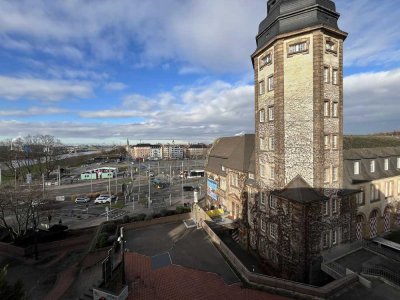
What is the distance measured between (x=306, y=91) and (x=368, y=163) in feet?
38.0

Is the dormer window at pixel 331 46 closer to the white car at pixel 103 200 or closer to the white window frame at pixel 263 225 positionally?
the white window frame at pixel 263 225

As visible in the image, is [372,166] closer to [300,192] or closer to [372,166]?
[372,166]

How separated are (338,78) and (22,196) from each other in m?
35.5

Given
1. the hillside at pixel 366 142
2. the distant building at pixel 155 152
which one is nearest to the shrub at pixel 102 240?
the hillside at pixel 366 142

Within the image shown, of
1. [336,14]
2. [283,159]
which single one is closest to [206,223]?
[283,159]

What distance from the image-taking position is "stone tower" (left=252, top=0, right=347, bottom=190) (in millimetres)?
17016

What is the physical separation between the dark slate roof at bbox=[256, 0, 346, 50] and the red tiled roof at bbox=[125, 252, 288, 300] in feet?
58.6

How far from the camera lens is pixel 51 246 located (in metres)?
28.3

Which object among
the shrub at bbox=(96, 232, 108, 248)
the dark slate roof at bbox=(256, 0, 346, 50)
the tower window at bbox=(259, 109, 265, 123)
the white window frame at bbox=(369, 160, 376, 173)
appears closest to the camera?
the dark slate roof at bbox=(256, 0, 346, 50)

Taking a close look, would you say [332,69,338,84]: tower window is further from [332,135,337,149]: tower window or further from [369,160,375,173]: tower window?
[369,160,375,173]: tower window

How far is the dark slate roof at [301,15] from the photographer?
55.5 feet

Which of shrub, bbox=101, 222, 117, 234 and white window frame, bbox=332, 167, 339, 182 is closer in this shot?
white window frame, bbox=332, 167, 339, 182

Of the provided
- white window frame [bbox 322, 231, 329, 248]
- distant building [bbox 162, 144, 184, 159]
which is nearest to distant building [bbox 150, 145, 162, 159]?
distant building [bbox 162, 144, 184, 159]

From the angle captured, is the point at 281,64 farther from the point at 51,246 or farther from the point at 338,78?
the point at 51,246
